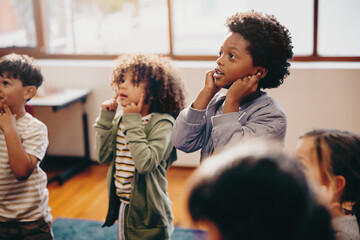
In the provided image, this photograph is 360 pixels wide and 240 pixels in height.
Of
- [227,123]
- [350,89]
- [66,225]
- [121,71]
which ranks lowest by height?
[66,225]

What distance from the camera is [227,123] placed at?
53.6 inches

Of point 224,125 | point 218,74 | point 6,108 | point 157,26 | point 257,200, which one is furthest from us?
point 157,26

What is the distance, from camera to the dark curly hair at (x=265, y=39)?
1383 millimetres

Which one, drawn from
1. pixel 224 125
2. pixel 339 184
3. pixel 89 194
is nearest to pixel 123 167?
pixel 224 125

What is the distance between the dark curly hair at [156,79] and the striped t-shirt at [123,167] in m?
0.08

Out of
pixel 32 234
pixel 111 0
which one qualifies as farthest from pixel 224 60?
pixel 111 0

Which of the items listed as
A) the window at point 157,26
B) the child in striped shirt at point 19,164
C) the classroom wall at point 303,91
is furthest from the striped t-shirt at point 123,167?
the window at point 157,26

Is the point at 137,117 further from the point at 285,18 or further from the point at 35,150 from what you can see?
the point at 285,18

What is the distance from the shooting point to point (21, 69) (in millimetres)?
1786

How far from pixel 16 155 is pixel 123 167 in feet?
1.37

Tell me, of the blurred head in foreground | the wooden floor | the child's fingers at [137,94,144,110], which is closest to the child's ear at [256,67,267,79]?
the child's fingers at [137,94,144,110]

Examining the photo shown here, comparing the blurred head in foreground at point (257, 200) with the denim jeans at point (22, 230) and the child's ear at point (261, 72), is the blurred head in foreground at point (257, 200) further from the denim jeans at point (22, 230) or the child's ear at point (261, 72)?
the denim jeans at point (22, 230)

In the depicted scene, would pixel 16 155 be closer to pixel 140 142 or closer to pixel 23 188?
pixel 23 188

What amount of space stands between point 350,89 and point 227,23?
2106 mm
